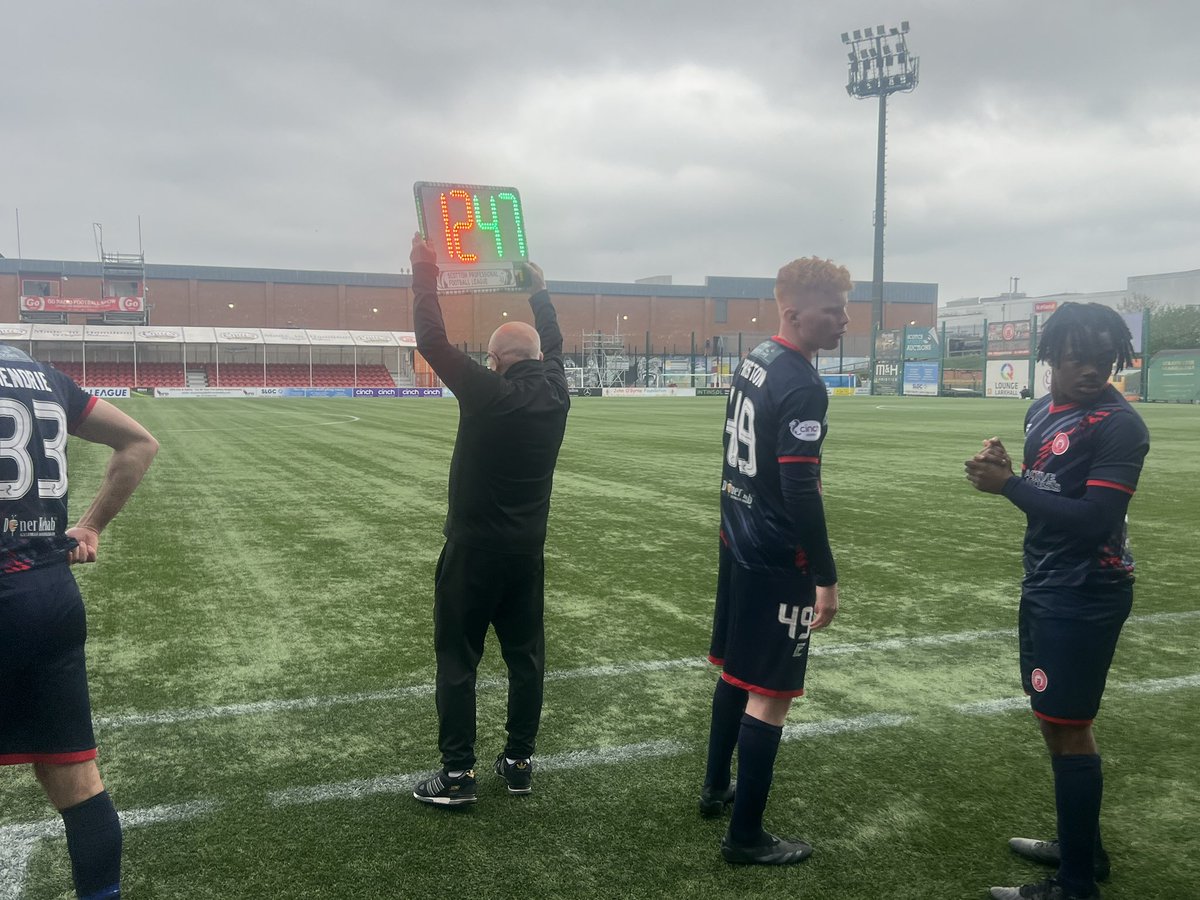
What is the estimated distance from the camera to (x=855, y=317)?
9431 centimetres

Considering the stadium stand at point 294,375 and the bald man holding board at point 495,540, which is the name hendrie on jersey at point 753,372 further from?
the stadium stand at point 294,375

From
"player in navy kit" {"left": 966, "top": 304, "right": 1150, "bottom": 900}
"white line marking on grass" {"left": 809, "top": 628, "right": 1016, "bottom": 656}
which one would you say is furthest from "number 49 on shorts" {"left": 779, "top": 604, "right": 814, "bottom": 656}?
"white line marking on grass" {"left": 809, "top": 628, "right": 1016, "bottom": 656}

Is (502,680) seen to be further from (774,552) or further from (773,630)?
(774,552)

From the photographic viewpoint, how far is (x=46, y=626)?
221cm

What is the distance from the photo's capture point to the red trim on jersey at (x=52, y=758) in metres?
2.20

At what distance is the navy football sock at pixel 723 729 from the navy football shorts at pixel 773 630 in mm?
237

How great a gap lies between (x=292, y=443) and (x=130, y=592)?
12.8 metres

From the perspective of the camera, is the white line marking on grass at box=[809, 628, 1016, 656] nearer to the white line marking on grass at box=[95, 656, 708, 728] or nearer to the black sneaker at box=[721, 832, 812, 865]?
the white line marking on grass at box=[95, 656, 708, 728]

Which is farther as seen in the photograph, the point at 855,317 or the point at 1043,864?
the point at 855,317

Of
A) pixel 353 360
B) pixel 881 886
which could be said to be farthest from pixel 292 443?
pixel 353 360

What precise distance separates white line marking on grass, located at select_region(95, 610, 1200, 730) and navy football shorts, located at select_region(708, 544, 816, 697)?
1.92m

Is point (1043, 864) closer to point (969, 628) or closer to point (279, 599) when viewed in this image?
point (969, 628)

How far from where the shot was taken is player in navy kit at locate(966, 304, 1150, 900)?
257 cm

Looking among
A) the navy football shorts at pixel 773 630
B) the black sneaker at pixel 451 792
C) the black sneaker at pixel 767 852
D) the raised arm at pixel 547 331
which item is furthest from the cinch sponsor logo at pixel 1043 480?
the black sneaker at pixel 451 792
